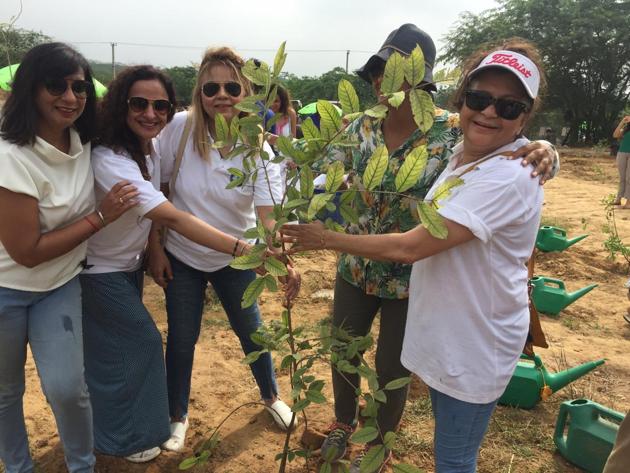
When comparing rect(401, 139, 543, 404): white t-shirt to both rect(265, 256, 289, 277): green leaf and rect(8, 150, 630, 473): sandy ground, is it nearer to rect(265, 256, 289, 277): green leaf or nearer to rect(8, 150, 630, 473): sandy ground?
rect(265, 256, 289, 277): green leaf

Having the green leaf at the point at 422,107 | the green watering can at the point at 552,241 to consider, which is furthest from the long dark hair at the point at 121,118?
the green watering can at the point at 552,241

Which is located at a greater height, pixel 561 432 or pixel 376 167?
pixel 376 167

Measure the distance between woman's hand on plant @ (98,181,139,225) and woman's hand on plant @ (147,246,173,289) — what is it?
395mm

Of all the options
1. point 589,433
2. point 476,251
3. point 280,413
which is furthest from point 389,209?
point 589,433

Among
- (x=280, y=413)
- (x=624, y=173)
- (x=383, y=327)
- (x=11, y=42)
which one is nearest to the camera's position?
(x=383, y=327)

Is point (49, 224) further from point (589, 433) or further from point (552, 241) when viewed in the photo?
point (552, 241)

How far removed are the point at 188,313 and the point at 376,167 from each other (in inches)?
53.3

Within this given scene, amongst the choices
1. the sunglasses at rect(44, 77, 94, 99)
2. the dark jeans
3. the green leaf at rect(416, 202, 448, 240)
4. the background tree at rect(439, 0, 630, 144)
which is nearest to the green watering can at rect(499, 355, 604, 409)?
the dark jeans

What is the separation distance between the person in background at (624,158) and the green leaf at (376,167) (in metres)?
7.87

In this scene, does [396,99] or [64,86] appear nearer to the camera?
[396,99]

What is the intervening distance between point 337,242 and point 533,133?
76.5ft

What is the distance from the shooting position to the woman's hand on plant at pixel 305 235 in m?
1.25

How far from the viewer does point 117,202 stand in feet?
5.42

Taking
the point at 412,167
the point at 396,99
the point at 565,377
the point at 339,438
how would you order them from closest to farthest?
the point at 396,99, the point at 412,167, the point at 339,438, the point at 565,377
